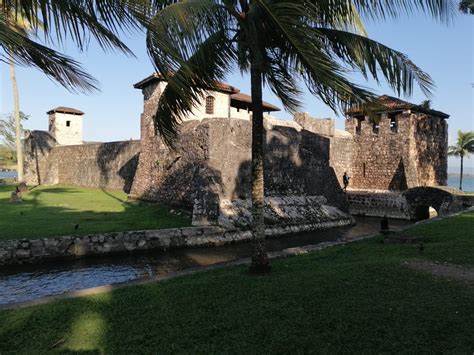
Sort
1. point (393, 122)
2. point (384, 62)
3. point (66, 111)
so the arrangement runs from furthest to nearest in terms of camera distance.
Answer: point (66, 111) → point (393, 122) → point (384, 62)

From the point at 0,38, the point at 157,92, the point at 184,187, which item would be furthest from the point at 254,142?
the point at 157,92

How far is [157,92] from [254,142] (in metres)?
14.1

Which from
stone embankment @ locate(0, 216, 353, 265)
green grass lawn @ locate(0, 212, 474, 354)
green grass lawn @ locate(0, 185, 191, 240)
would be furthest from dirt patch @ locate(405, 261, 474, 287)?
green grass lawn @ locate(0, 185, 191, 240)

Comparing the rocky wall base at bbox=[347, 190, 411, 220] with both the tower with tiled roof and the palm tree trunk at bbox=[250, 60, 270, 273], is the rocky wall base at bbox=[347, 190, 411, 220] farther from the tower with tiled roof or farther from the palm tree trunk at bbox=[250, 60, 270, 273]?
the palm tree trunk at bbox=[250, 60, 270, 273]

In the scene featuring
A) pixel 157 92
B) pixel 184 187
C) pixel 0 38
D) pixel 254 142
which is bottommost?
pixel 184 187

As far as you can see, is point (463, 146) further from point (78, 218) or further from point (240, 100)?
point (78, 218)

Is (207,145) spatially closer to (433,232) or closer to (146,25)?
(433,232)

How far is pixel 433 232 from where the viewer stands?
11.3 m

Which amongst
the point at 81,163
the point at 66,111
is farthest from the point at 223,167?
the point at 66,111

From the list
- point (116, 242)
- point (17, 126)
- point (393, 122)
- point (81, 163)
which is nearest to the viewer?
point (116, 242)

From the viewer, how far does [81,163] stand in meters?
30.3

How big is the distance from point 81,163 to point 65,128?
8.96 meters

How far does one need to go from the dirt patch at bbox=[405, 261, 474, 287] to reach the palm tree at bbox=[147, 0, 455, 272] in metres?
2.88

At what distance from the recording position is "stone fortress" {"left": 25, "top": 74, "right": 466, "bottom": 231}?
15102mm
